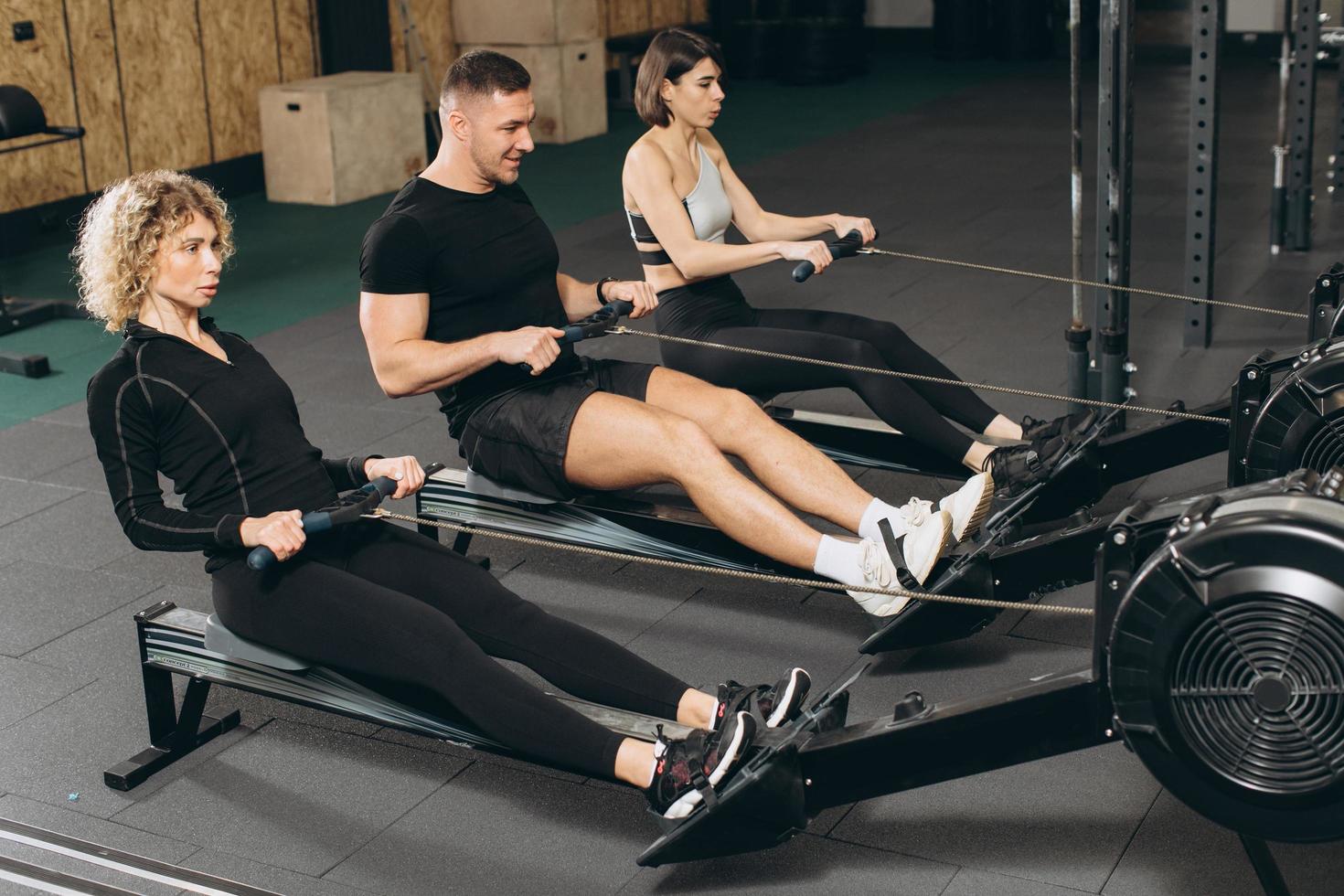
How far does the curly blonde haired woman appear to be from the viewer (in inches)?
92.8

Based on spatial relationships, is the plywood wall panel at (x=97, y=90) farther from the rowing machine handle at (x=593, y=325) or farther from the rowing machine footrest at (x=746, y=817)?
the rowing machine footrest at (x=746, y=817)

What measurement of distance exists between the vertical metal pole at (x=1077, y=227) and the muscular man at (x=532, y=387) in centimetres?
111

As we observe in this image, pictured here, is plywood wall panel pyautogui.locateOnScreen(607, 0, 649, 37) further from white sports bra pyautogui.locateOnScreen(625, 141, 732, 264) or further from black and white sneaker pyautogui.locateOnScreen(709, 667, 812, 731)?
black and white sneaker pyautogui.locateOnScreen(709, 667, 812, 731)

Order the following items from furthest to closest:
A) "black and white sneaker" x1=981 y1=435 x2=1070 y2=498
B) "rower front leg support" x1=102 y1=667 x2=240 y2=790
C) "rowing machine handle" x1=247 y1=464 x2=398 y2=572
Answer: "black and white sneaker" x1=981 y1=435 x2=1070 y2=498
"rower front leg support" x1=102 y1=667 x2=240 y2=790
"rowing machine handle" x1=247 y1=464 x2=398 y2=572

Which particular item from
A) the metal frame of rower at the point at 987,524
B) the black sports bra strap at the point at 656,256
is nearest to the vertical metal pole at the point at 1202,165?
the metal frame of rower at the point at 987,524

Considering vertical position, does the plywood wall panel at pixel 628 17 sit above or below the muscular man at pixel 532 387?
above

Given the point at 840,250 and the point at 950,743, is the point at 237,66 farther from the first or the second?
the point at 950,743

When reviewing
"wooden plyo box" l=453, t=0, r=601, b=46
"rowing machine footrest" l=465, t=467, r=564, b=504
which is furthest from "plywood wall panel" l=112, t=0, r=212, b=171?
"rowing machine footrest" l=465, t=467, r=564, b=504

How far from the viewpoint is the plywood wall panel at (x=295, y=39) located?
8234 mm

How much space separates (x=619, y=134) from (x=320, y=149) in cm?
Answer: 238

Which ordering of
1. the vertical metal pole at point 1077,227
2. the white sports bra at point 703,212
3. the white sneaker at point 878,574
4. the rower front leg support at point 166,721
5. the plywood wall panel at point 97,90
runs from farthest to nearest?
the plywood wall panel at point 97,90, the vertical metal pole at point 1077,227, the white sports bra at point 703,212, the white sneaker at point 878,574, the rower front leg support at point 166,721

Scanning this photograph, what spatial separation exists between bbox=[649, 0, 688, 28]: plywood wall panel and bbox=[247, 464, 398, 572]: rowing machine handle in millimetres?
9405

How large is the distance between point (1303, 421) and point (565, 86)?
7.14 m

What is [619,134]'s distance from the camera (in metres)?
9.60
